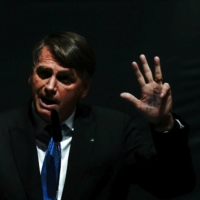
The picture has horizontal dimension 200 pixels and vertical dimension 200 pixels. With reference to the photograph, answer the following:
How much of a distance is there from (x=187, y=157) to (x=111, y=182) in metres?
0.25

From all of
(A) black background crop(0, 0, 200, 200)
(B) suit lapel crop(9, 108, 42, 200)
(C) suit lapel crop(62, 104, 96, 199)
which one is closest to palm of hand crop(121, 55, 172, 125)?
(C) suit lapel crop(62, 104, 96, 199)

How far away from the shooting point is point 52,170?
5.01 feet

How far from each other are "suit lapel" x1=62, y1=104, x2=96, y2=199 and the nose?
0.16 metres

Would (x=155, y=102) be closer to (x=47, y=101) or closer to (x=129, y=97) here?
(x=129, y=97)

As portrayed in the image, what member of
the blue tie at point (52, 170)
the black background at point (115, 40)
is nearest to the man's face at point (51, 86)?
the blue tie at point (52, 170)

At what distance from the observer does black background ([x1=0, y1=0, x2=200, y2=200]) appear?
207cm

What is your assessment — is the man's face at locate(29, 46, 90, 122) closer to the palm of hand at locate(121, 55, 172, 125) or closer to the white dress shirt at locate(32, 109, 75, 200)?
the white dress shirt at locate(32, 109, 75, 200)

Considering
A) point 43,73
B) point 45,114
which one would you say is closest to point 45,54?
point 43,73

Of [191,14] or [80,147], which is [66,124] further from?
[191,14]

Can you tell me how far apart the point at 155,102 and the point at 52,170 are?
0.37 metres

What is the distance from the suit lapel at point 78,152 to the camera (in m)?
1.57

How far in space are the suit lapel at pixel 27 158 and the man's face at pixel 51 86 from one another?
77mm

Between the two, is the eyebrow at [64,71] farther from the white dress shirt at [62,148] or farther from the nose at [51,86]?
the white dress shirt at [62,148]

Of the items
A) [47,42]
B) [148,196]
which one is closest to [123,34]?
[47,42]
